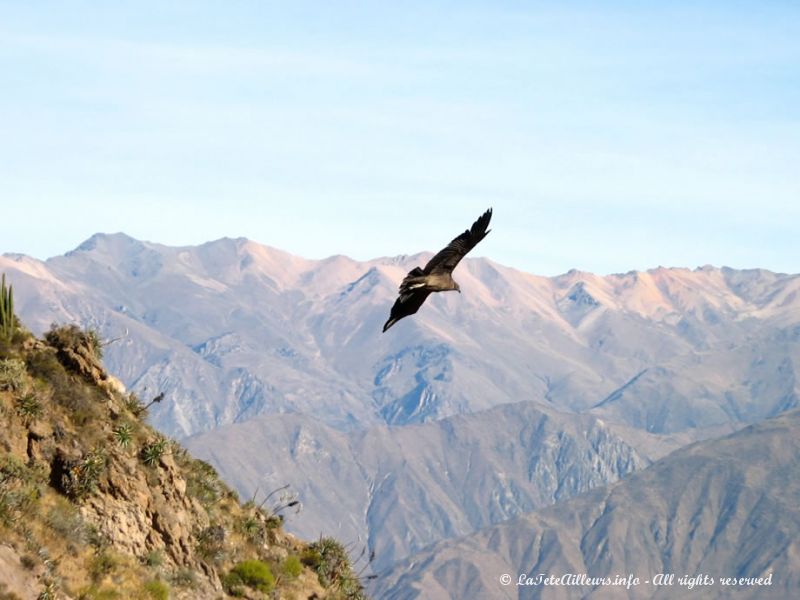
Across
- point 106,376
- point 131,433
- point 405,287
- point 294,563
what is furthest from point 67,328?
point 405,287

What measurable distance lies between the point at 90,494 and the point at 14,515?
134 inches

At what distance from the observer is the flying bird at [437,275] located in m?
26.5

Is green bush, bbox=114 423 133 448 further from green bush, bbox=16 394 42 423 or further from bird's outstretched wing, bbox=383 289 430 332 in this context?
bird's outstretched wing, bbox=383 289 430 332

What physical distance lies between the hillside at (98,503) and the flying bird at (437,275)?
9968 millimetres

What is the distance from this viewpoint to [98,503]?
3378 centimetres

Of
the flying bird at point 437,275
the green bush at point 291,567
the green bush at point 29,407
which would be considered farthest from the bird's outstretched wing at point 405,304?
the green bush at point 291,567

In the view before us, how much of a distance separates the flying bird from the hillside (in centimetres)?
997

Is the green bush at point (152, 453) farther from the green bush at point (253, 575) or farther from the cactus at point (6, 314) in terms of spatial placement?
the cactus at point (6, 314)

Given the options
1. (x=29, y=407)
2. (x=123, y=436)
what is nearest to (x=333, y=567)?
(x=123, y=436)

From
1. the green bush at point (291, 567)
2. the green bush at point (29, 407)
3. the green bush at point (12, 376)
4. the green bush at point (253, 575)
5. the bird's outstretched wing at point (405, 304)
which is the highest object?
the bird's outstretched wing at point (405, 304)

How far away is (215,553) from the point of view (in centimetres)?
3788

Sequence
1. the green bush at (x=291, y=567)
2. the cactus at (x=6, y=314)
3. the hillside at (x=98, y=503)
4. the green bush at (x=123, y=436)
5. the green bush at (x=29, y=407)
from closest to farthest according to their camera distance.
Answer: the hillside at (x=98, y=503) < the green bush at (x=29, y=407) < the green bush at (x=123, y=436) < the cactus at (x=6, y=314) < the green bush at (x=291, y=567)

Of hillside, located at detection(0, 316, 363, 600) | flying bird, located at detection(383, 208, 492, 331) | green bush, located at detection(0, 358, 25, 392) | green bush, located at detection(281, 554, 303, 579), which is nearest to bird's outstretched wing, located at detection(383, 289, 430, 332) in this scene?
flying bird, located at detection(383, 208, 492, 331)

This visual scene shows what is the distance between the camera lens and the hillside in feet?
101
